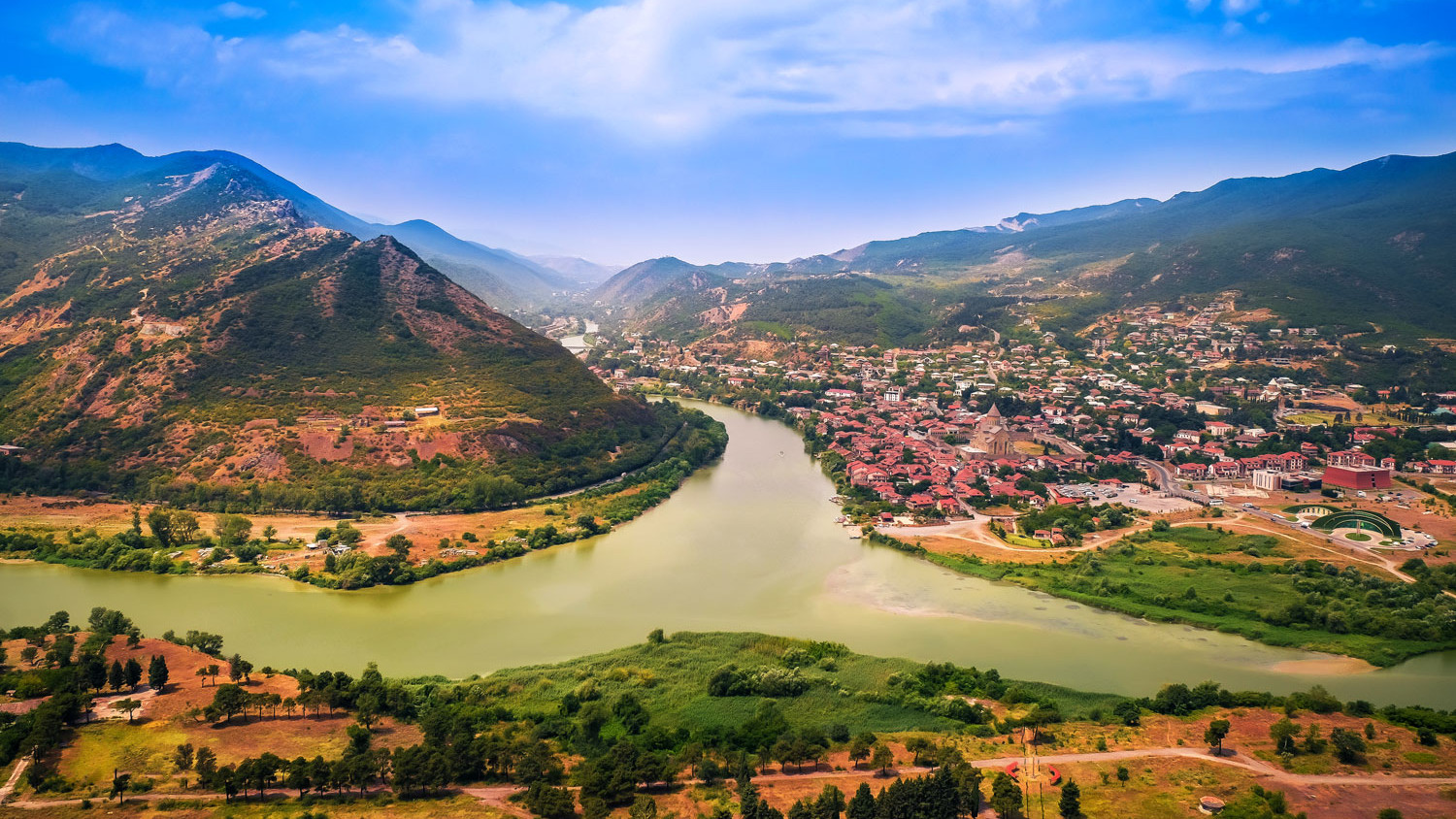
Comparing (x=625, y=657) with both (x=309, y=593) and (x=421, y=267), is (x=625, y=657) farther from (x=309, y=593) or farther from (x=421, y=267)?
(x=421, y=267)

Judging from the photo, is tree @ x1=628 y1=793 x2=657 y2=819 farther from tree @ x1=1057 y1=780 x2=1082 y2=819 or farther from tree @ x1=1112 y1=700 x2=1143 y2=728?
tree @ x1=1112 y1=700 x2=1143 y2=728

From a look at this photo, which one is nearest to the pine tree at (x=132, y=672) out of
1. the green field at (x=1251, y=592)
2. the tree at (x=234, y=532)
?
the tree at (x=234, y=532)

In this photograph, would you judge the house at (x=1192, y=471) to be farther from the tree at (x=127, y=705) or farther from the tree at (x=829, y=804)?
the tree at (x=127, y=705)

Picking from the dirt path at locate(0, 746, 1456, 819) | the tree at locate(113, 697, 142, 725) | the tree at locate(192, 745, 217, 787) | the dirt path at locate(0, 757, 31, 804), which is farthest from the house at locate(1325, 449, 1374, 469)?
the dirt path at locate(0, 757, 31, 804)

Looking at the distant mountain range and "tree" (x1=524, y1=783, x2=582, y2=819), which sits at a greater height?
the distant mountain range

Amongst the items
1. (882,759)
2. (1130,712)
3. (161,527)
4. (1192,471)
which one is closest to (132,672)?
(161,527)
